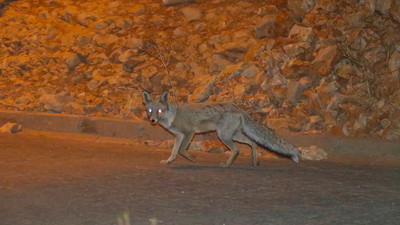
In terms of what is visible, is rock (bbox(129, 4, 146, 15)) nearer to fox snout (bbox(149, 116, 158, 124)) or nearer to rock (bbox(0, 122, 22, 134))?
rock (bbox(0, 122, 22, 134))

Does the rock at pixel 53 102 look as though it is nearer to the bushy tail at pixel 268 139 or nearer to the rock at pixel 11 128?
the rock at pixel 11 128

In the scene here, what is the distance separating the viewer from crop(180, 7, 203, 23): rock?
16.4 m

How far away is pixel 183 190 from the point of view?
24.6ft

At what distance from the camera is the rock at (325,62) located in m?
12.9

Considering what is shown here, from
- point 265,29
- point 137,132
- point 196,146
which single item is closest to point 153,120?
point 196,146

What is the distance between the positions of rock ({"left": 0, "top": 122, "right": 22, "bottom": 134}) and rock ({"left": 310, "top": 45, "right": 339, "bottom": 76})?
6235mm

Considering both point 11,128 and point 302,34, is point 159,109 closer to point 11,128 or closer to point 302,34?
point 11,128

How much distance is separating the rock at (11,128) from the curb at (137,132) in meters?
0.31

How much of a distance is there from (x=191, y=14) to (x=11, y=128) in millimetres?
5575

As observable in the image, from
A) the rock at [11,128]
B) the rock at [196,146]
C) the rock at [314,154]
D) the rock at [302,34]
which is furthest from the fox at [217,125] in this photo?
the rock at [11,128]

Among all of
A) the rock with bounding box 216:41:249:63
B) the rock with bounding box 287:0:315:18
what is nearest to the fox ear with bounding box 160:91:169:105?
the rock with bounding box 216:41:249:63

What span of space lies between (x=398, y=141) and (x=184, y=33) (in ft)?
22.6

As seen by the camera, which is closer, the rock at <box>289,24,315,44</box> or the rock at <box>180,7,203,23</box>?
the rock at <box>289,24,315,44</box>

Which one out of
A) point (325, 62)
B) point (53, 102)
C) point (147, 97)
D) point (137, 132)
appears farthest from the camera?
point (53, 102)
